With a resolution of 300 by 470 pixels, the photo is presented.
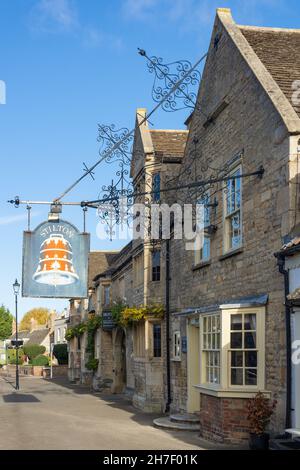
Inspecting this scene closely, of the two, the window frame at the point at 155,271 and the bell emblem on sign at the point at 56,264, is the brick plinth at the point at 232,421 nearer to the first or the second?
the bell emblem on sign at the point at 56,264

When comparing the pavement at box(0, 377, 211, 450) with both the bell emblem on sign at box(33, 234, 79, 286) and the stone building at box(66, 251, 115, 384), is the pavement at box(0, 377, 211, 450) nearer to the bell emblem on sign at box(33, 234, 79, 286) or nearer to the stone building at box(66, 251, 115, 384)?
the bell emblem on sign at box(33, 234, 79, 286)

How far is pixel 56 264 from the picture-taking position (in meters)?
14.4

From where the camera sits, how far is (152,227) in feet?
71.6

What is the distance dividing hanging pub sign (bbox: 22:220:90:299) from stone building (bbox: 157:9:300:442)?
3004mm

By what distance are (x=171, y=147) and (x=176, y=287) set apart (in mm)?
6577

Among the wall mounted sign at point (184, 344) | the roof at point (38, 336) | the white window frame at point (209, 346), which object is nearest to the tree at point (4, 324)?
the roof at point (38, 336)

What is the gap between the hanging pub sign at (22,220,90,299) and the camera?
14.4m

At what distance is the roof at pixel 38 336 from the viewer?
3526 inches

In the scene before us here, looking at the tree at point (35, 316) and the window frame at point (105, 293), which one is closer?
the window frame at point (105, 293)

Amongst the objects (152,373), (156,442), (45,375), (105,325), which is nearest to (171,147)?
(152,373)

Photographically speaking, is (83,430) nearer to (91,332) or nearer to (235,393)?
(235,393)

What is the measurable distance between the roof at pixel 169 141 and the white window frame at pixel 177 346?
6.86 metres
